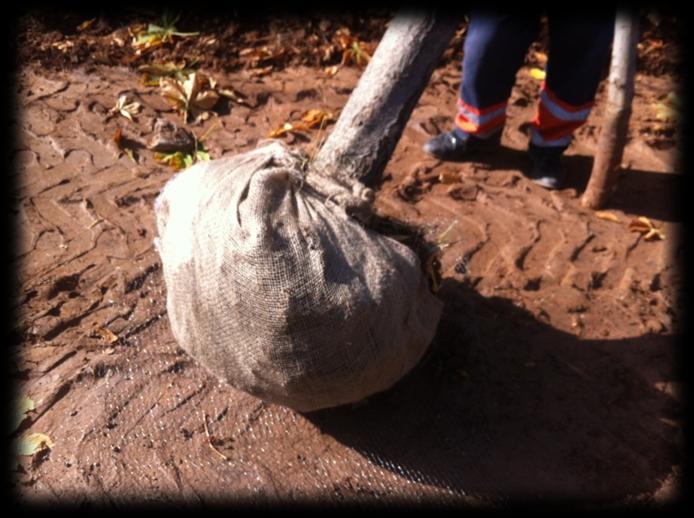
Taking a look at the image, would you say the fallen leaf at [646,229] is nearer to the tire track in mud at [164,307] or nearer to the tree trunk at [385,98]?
the tire track in mud at [164,307]

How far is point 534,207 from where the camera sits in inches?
155

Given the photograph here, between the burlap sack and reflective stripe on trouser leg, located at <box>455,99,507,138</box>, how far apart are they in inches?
74.0

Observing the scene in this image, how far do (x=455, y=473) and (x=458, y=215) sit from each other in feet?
4.92

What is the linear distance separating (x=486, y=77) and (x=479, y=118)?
0.23m

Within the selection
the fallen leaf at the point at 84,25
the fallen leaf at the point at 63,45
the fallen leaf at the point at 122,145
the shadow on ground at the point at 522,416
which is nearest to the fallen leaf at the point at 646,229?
the shadow on ground at the point at 522,416

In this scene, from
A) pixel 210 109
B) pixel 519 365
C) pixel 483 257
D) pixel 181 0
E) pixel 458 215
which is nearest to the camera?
pixel 519 365

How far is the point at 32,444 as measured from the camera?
2.55 metres

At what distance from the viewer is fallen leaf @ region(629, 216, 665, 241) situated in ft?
12.4

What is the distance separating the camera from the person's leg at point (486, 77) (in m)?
3.92

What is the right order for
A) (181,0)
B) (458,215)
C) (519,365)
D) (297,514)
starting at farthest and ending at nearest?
1. (181,0)
2. (458,215)
3. (519,365)
4. (297,514)

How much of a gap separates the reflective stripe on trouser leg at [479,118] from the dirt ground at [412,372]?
0.18 m

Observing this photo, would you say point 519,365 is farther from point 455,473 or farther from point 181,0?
point 181,0

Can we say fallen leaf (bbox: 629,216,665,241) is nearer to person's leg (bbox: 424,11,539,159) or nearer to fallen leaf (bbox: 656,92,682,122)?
person's leg (bbox: 424,11,539,159)

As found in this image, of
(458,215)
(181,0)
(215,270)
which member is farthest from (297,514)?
(181,0)
